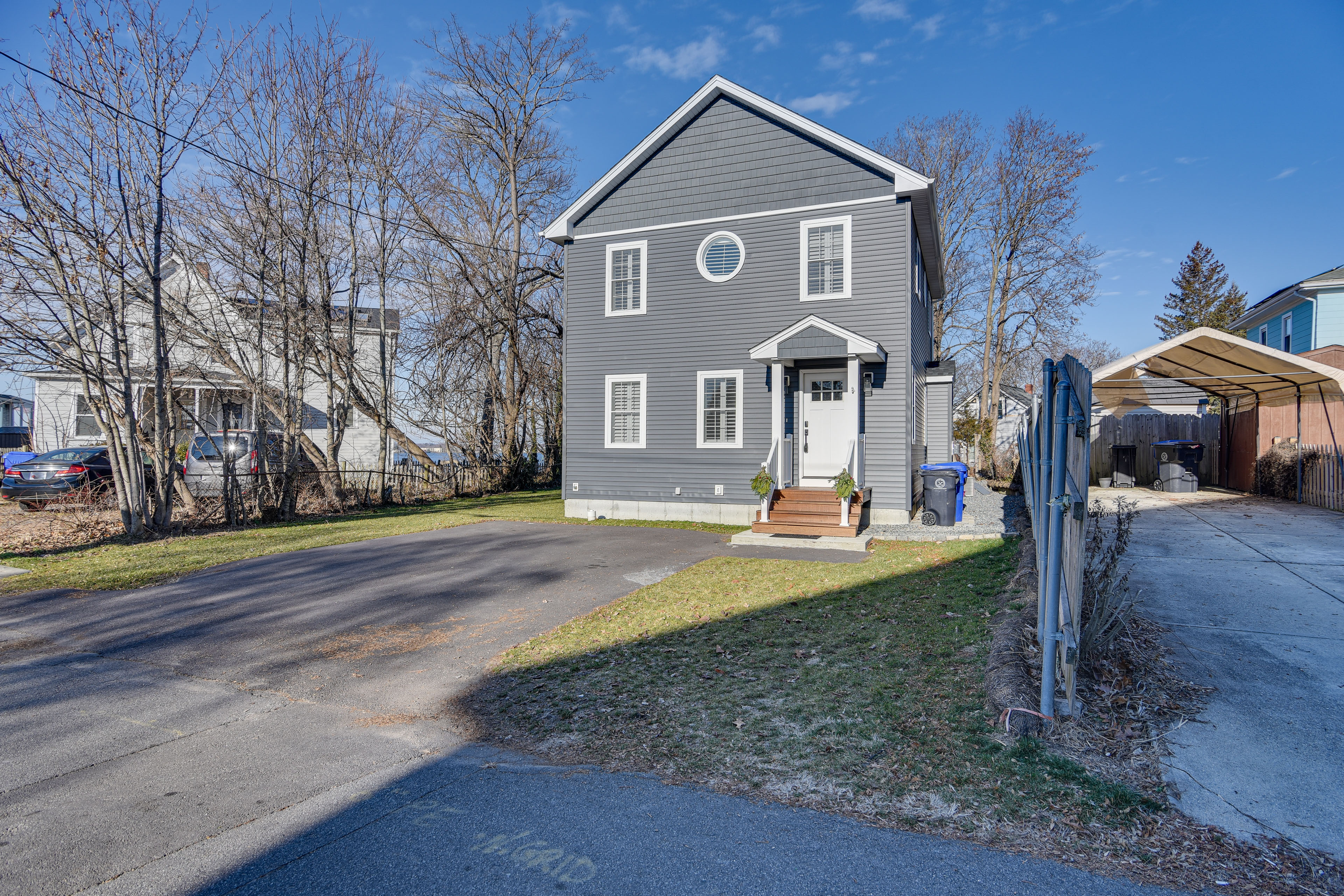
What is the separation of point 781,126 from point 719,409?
5.99 m

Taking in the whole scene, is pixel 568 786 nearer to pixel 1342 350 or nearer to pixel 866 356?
pixel 866 356

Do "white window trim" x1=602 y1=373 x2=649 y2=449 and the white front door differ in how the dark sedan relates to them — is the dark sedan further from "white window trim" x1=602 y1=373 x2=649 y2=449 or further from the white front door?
the white front door

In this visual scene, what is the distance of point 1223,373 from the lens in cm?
1586

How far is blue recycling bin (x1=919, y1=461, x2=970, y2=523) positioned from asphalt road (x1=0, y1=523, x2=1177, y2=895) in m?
8.40

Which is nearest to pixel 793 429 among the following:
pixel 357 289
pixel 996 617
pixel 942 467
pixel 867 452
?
pixel 867 452

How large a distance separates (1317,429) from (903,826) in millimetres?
16598

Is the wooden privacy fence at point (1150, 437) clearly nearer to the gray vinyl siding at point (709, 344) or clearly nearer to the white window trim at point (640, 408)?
the gray vinyl siding at point (709, 344)

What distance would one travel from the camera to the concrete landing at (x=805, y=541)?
37.2 feet

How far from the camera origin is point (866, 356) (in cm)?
1284

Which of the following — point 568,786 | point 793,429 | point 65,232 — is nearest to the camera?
point 568,786

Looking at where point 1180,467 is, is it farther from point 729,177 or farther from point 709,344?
point 729,177

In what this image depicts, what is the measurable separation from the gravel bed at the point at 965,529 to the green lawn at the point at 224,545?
119 inches

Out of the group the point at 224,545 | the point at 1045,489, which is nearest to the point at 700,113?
the point at 224,545

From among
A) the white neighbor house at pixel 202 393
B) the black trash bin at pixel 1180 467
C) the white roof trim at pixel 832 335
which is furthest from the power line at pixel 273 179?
the black trash bin at pixel 1180 467
